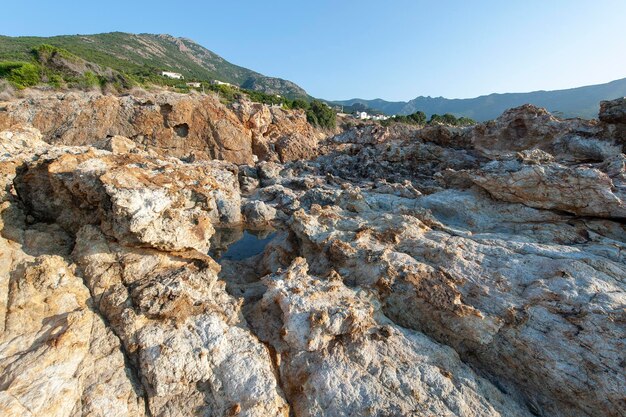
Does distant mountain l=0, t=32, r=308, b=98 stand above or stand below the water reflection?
above

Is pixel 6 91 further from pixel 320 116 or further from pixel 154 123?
pixel 320 116

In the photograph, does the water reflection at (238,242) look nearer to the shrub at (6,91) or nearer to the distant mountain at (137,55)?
the shrub at (6,91)

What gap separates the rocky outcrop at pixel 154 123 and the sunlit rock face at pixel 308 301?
1797cm

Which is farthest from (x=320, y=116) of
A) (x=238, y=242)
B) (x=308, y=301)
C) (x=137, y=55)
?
(x=137, y=55)

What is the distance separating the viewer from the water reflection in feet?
50.8

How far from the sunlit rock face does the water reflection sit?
87.8 inches

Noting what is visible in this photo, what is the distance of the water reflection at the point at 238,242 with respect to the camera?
15.5 m

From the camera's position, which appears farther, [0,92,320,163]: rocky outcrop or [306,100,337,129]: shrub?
[306,100,337,129]: shrub

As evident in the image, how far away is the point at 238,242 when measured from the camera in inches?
693

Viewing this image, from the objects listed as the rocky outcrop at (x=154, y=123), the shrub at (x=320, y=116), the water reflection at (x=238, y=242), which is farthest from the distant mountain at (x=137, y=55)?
the water reflection at (x=238, y=242)

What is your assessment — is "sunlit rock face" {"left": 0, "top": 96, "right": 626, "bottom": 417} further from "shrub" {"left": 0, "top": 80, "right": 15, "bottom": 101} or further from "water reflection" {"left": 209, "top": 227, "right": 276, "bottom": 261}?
"shrub" {"left": 0, "top": 80, "right": 15, "bottom": 101}

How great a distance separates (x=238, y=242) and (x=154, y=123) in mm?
20134

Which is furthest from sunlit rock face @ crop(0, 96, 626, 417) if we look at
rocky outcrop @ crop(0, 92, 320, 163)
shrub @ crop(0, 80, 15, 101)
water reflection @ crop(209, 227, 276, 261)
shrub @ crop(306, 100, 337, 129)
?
shrub @ crop(306, 100, 337, 129)

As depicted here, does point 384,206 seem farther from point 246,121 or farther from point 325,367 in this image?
point 246,121
